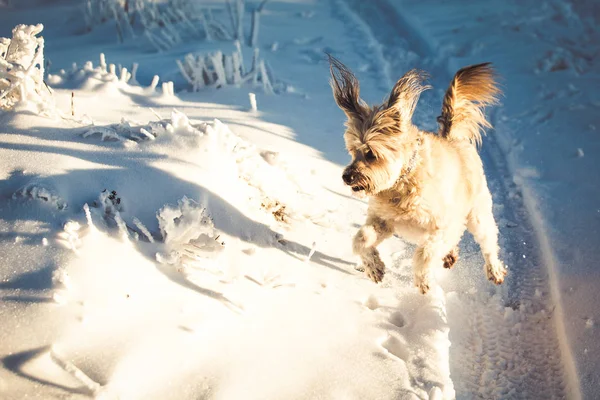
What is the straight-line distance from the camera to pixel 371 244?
3.64 metres

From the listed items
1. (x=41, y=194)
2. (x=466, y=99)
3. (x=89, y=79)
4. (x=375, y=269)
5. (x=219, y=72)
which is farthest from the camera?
(x=219, y=72)

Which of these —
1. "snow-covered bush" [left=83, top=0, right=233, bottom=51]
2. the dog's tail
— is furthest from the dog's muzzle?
"snow-covered bush" [left=83, top=0, right=233, bottom=51]

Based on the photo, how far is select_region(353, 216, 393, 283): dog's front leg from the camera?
11.9 ft

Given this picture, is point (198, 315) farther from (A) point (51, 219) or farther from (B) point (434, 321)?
(B) point (434, 321)

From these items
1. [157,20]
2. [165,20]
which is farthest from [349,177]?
[157,20]

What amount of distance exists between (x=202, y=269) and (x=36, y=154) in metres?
1.50

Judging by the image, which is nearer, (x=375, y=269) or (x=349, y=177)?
(x=349, y=177)

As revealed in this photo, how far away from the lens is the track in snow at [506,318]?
325cm

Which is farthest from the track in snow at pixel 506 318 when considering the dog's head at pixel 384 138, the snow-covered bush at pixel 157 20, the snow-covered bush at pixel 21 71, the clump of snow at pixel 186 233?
the snow-covered bush at pixel 157 20

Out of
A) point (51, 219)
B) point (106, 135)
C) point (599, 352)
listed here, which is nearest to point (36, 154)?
point (106, 135)

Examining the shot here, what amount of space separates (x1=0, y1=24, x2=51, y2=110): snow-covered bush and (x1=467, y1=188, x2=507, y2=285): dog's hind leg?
365 centimetres

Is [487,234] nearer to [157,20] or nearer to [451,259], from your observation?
[451,259]

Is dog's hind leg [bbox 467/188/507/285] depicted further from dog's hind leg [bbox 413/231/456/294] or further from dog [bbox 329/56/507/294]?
dog's hind leg [bbox 413/231/456/294]

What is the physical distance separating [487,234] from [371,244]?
1.11m
